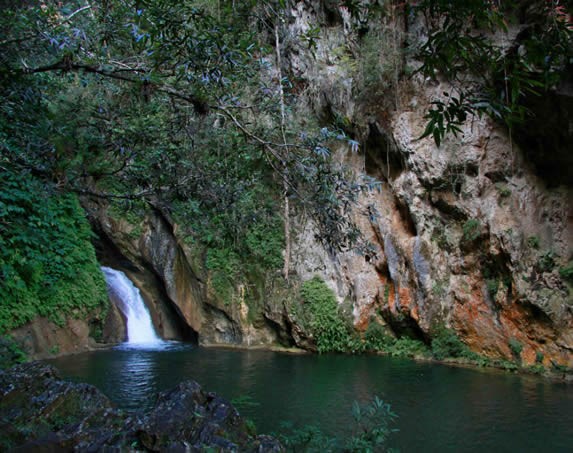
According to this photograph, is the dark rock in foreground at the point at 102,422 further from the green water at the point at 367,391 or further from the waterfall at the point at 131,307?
the waterfall at the point at 131,307

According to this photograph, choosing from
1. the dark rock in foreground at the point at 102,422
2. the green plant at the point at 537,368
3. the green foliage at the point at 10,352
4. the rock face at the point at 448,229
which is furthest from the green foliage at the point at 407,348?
the green foliage at the point at 10,352

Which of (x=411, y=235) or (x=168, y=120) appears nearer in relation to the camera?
(x=168, y=120)

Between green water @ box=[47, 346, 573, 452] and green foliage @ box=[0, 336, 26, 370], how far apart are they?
3.15 feet

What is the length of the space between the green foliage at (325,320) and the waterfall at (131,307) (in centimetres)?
549

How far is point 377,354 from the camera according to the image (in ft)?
43.1

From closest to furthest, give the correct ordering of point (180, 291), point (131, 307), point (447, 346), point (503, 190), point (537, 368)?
point (537, 368) → point (503, 190) → point (447, 346) → point (180, 291) → point (131, 307)

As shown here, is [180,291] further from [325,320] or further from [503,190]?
[503,190]

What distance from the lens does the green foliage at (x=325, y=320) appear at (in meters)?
13.5

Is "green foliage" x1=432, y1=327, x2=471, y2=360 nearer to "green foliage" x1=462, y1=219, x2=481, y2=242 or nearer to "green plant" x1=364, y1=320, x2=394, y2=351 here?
"green plant" x1=364, y1=320, x2=394, y2=351

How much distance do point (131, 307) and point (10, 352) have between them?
6.19 m

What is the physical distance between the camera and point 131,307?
1558 centimetres

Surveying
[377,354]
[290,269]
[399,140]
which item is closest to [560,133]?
[399,140]

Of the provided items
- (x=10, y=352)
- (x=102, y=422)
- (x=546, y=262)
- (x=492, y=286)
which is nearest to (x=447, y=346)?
(x=492, y=286)

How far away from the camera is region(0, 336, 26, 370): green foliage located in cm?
871
